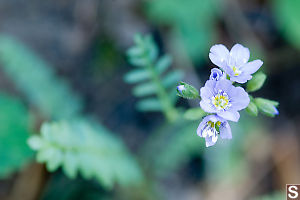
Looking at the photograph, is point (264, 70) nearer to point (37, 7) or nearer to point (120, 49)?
point (120, 49)

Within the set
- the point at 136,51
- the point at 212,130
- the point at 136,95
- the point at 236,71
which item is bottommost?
the point at 212,130

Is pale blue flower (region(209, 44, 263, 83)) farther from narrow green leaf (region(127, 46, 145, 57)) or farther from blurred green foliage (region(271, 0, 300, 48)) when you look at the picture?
blurred green foliage (region(271, 0, 300, 48))

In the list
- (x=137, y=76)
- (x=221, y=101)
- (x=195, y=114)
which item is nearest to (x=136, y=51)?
(x=137, y=76)

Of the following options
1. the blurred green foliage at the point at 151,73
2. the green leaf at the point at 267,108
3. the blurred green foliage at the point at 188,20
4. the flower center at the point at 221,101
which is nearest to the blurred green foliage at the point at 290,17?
the blurred green foliage at the point at 188,20

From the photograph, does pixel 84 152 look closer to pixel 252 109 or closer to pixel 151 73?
pixel 151 73

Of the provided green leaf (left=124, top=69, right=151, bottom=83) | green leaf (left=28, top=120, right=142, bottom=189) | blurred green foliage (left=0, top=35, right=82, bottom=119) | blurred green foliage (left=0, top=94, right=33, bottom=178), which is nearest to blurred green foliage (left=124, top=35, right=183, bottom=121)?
green leaf (left=124, top=69, right=151, bottom=83)

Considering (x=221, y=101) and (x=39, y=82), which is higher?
(x=39, y=82)

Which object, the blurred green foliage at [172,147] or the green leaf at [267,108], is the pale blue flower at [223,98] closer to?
the green leaf at [267,108]
